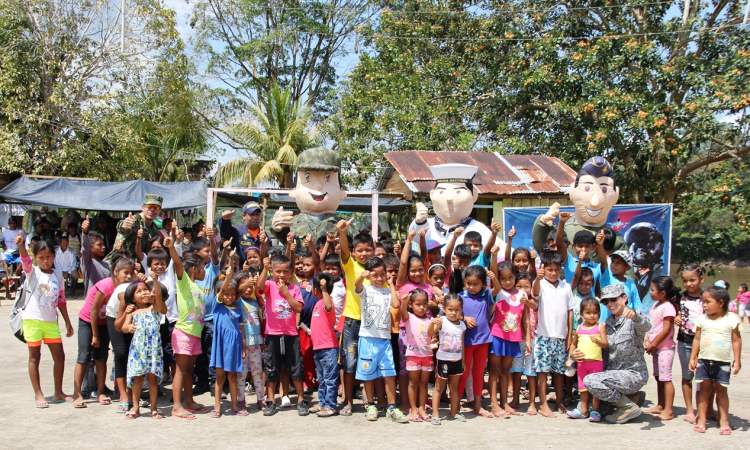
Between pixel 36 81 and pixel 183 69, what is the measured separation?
13.9 ft

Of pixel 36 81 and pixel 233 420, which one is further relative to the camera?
pixel 36 81

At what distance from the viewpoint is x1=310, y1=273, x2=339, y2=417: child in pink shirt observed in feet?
16.0

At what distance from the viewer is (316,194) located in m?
6.09

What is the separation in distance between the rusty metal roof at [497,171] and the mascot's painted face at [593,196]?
4369mm

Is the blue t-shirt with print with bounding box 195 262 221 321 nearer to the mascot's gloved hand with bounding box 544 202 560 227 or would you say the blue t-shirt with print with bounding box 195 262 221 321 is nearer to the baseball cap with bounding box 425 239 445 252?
the baseball cap with bounding box 425 239 445 252

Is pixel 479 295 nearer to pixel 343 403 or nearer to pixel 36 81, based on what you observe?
pixel 343 403

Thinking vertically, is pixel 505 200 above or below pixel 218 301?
above

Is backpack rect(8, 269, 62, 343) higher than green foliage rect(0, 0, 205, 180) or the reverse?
the reverse

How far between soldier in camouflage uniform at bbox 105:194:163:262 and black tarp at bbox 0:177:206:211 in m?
5.03

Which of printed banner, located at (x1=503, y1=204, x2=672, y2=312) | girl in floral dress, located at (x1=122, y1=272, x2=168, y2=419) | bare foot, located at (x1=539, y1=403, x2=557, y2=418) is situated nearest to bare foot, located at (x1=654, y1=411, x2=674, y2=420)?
bare foot, located at (x1=539, y1=403, x2=557, y2=418)

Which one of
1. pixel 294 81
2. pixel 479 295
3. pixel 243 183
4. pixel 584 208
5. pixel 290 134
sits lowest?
pixel 479 295

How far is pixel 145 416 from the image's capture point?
4746mm

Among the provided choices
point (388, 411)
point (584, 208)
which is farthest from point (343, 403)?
point (584, 208)

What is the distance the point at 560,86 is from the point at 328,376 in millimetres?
10456
